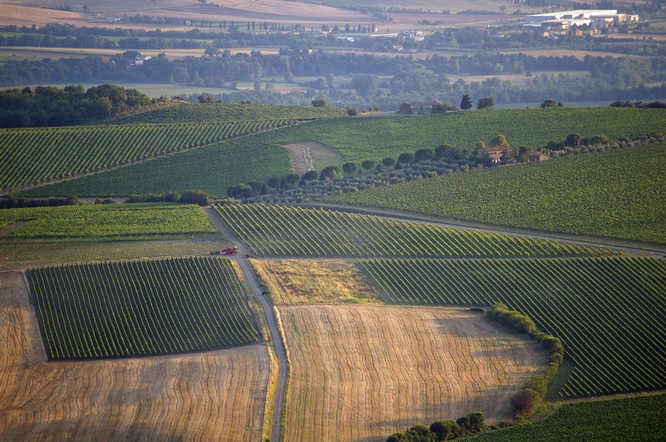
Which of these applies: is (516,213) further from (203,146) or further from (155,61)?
(155,61)

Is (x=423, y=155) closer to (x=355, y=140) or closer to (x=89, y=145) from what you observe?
(x=355, y=140)

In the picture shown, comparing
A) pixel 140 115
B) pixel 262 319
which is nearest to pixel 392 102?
pixel 140 115

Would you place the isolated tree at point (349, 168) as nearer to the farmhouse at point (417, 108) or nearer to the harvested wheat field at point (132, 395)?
the farmhouse at point (417, 108)

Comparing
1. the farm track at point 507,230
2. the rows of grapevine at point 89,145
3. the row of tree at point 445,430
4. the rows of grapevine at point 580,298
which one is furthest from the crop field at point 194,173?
the row of tree at point 445,430

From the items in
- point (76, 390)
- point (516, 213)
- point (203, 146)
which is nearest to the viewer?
point (76, 390)

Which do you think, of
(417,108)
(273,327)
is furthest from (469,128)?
(273,327)

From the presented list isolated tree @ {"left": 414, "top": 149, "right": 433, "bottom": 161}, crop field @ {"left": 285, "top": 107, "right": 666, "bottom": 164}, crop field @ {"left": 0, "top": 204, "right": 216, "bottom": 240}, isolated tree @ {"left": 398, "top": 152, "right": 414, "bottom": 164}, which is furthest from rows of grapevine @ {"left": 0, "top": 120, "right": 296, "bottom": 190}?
isolated tree @ {"left": 414, "top": 149, "right": 433, "bottom": 161}

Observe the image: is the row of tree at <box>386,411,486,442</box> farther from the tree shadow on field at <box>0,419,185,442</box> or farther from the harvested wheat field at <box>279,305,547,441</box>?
the tree shadow on field at <box>0,419,185,442</box>

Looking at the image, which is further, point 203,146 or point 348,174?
point 203,146
